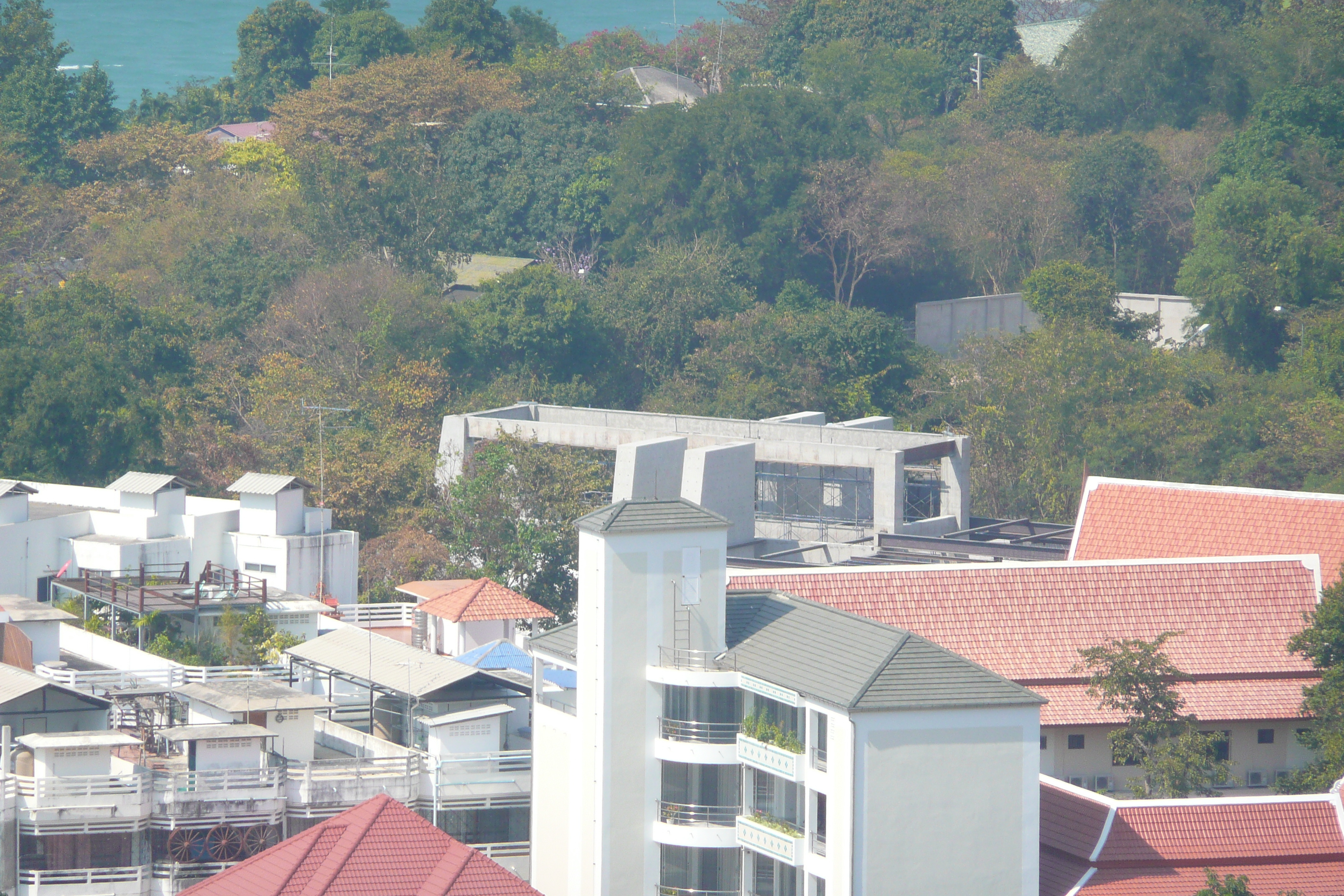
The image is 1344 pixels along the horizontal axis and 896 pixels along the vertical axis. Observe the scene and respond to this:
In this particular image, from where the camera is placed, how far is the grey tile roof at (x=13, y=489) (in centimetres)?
4981

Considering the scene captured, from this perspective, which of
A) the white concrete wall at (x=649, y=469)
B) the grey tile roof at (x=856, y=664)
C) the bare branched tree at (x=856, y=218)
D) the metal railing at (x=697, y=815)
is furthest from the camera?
the bare branched tree at (x=856, y=218)

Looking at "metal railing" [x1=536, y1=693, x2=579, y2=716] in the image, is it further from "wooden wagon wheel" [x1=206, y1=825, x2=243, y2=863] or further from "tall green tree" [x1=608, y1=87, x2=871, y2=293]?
"tall green tree" [x1=608, y1=87, x2=871, y2=293]

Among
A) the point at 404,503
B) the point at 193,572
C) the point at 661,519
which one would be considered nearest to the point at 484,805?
the point at 661,519

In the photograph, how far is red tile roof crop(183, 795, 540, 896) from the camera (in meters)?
29.6

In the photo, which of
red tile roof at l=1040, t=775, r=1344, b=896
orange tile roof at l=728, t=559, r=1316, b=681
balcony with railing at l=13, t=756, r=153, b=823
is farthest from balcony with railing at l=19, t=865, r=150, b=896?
red tile roof at l=1040, t=775, r=1344, b=896

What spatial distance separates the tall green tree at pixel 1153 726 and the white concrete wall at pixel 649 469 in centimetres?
2184

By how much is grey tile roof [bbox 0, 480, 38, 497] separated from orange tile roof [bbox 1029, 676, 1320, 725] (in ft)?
85.2

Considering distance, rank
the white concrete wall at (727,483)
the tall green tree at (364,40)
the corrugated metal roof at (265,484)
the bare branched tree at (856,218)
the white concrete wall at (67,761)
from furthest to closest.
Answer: the tall green tree at (364,40), the bare branched tree at (856,218), the white concrete wall at (727,483), the corrugated metal roof at (265,484), the white concrete wall at (67,761)

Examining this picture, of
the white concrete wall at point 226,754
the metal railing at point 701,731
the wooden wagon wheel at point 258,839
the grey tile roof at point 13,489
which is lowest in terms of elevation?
the wooden wagon wheel at point 258,839

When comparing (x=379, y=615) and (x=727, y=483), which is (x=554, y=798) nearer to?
(x=379, y=615)

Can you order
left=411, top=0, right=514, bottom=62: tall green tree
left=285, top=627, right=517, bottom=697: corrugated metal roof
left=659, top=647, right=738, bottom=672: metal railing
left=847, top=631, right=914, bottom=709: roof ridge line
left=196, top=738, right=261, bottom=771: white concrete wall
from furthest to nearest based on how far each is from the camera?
left=411, top=0, right=514, bottom=62: tall green tree, left=285, top=627, right=517, bottom=697: corrugated metal roof, left=196, top=738, right=261, bottom=771: white concrete wall, left=659, top=647, right=738, bottom=672: metal railing, left=847, top=631, right=914, bottom=709: roof ridge line

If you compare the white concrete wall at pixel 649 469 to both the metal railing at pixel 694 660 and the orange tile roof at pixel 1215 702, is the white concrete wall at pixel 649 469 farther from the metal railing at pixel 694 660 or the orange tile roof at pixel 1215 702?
the metal railing at pixel 694 660

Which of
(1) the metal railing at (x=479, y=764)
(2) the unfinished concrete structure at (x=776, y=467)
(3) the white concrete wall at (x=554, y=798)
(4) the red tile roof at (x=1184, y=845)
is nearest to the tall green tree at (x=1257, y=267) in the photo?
(2) the unfinished concrete structure at (x=776, y=467)

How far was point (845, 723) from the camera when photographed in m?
30.2
